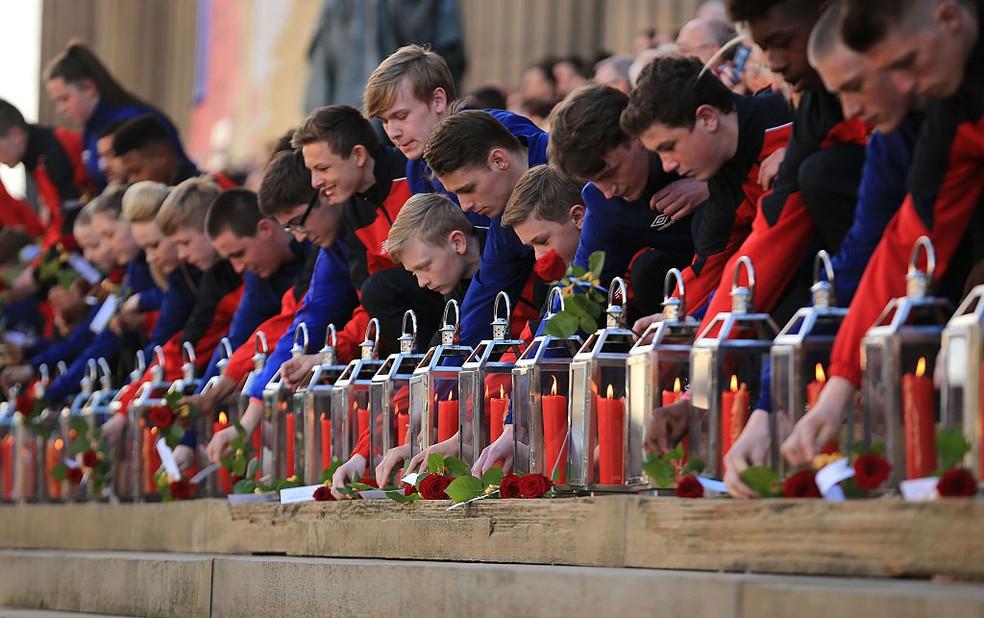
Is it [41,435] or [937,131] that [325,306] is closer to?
[41,435]

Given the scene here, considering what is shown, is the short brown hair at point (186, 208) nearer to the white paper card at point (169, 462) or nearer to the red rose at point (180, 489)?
the white paper card at point (169, 462)

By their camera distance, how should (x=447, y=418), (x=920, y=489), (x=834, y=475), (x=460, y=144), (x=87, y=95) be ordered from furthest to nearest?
1. (x=87, y=95)
2. (x=460, y=144)
3. (x=447, y=418)
4. (x=834, y=475)
5. (x=920, y=489)

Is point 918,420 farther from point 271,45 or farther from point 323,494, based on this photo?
point 271,45

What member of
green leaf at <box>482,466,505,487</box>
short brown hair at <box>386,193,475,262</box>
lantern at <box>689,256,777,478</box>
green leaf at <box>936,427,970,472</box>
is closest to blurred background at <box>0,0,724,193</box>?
short brown hair at <box>386,193,475,262</box>

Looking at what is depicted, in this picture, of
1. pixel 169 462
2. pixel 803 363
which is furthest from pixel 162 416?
pixel 803 363

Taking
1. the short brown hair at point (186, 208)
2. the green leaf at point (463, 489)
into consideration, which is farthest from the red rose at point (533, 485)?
the short brown hair at point (186, 208)

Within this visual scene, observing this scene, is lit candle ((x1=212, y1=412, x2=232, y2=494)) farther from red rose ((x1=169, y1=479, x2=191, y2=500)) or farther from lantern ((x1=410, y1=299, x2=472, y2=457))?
lantern ((x1=410, y1=299, x2=472, y2=457))

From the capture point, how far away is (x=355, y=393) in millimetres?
5496

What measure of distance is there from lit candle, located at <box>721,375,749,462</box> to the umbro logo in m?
1.24

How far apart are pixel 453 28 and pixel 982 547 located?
451 inches

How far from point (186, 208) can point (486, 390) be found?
322 cm

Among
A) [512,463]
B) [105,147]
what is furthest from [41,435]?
[512,463]

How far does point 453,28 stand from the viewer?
14.0m

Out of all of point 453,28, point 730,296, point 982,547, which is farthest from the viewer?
point 453,28
